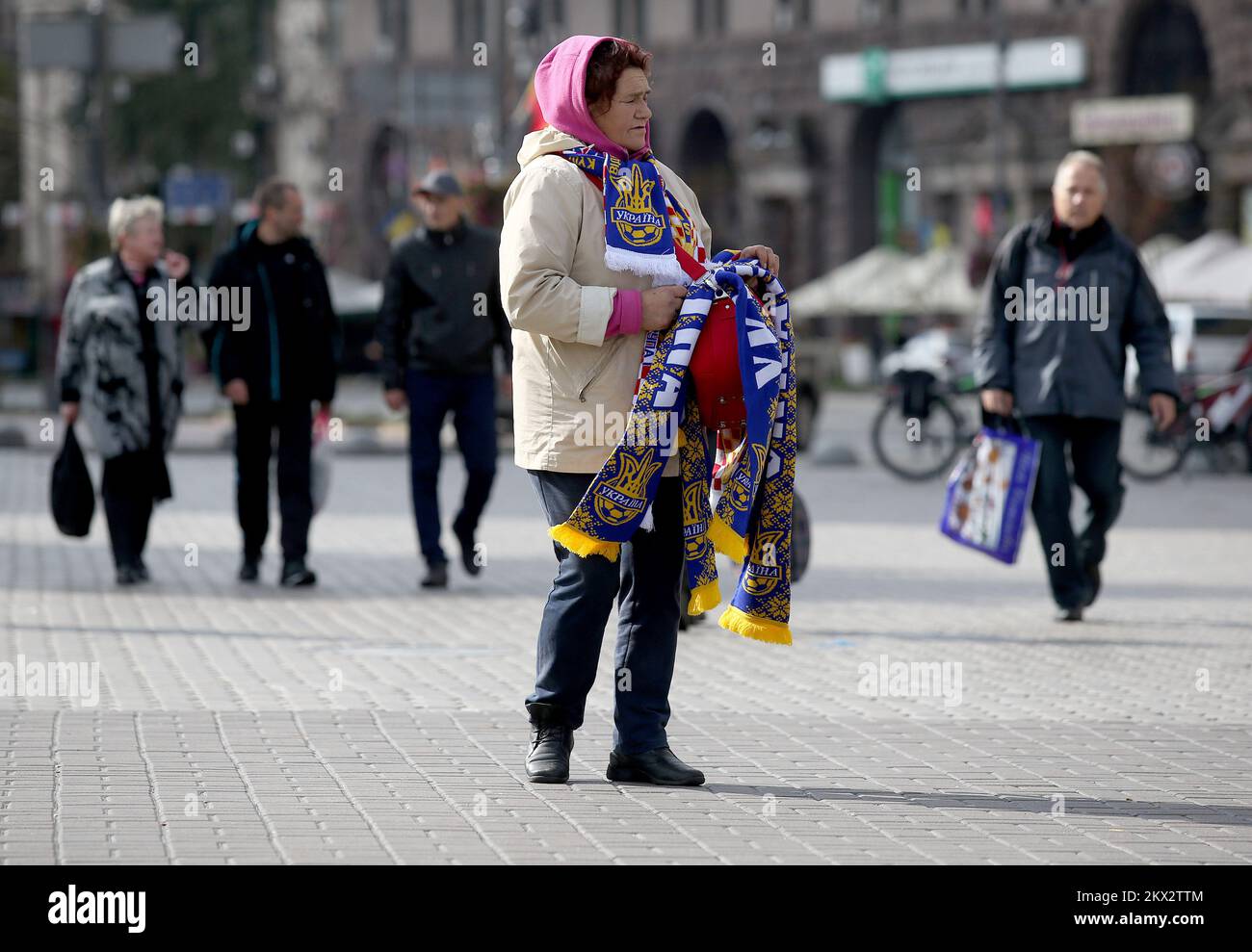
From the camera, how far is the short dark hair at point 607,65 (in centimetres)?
609

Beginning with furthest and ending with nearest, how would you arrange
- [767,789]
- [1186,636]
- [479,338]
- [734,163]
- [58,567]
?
[734,163] < [58,567] < [479,338] < [1186,636] < [767,789]

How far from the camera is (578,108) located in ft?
20.1

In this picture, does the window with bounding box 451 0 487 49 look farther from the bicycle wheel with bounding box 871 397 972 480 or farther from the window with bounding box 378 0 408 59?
the bicycle wheel with bounding box 871 397 972 480

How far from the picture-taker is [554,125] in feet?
20.5

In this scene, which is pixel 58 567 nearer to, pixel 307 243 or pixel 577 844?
pixel 307 243

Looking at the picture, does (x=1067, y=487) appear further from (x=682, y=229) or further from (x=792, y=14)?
Answer: (x=792, y=14)

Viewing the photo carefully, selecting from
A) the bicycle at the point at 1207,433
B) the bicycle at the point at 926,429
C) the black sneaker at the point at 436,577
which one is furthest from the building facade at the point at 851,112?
the black sneaker at the point at 436,577

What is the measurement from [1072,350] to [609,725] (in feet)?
11.0

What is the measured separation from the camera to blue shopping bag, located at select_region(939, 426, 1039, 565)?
9906 mm

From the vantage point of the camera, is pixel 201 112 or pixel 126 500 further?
pixel 201 112

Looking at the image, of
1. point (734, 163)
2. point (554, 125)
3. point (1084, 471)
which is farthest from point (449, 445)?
point (734, 163)

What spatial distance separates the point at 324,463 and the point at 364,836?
6544 millimetres

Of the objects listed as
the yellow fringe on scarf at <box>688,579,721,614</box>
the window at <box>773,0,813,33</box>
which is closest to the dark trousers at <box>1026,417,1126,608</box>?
the yellow fringe on scarf at <box>688,579,721,614</box>

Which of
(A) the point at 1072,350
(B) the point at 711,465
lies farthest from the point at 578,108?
(A) the point at 1072,350
